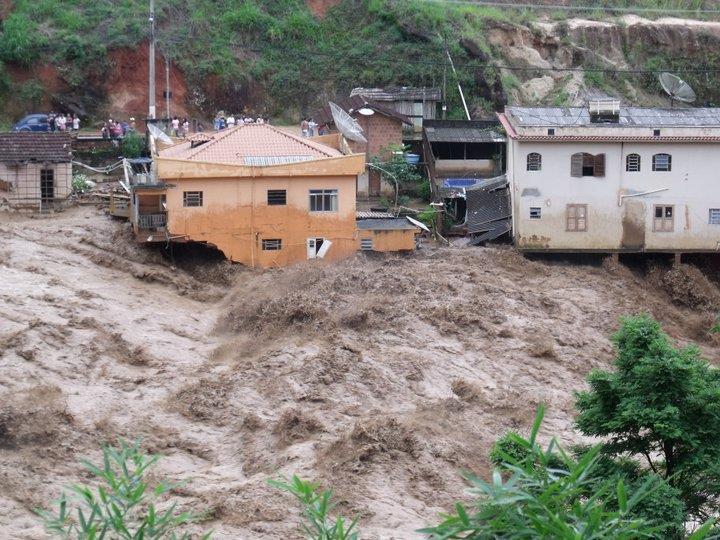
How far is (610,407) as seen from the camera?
20719mm

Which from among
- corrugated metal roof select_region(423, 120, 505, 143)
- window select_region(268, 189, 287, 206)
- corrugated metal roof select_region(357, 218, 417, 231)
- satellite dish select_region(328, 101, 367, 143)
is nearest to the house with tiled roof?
window select_region(268, 189, 287, 206)

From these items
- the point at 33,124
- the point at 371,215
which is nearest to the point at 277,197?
the point at 371,215

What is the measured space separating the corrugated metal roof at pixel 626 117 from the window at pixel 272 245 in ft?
33.9

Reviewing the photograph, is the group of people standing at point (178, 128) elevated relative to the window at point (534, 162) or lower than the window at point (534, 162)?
elevated

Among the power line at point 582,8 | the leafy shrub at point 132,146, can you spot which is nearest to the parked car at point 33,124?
the leafy shrub at point 132,146

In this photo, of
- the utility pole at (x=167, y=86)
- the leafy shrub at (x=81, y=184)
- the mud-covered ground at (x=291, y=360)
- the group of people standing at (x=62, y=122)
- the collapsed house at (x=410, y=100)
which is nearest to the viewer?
the mud-covered ground at (x=291, y=360)

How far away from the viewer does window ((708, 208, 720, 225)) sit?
160 ft

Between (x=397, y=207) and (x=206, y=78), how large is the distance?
601 inches

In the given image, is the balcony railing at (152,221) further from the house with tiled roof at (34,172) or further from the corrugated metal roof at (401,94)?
the corrugated metal roof at (401,94)

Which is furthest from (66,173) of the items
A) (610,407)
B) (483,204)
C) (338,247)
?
(610,407)

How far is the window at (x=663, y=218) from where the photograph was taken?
48.8m

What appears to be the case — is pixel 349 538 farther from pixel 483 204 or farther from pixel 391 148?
pixel 391 148

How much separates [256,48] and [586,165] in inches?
901

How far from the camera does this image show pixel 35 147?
4969 centimetres
